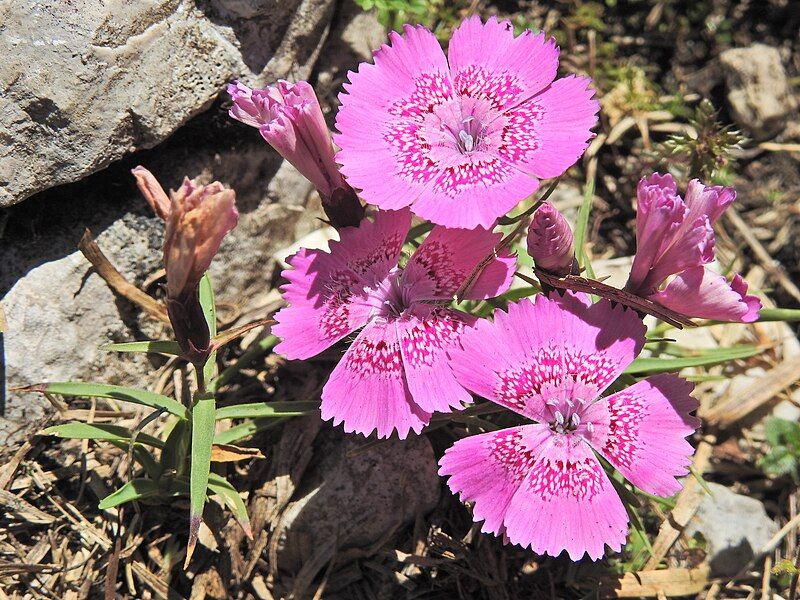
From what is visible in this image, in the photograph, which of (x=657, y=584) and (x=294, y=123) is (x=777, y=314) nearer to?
(x=657, y=584)

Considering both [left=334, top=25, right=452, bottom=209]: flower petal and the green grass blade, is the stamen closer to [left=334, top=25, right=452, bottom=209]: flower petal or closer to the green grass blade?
[left=334, top=25, right=452, bottom=209]: flower petal

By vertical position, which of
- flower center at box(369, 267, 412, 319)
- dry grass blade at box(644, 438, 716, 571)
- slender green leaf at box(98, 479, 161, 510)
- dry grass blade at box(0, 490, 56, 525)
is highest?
flower center at box(369, 267, 412, 319)

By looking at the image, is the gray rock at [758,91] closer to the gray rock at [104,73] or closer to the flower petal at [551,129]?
the flower petal at [551,129]

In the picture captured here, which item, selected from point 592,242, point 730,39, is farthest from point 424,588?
point 730,39

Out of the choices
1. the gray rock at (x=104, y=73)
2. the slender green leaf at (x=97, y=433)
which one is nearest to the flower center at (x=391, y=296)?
the slender green leaf at (x=97, y=433)

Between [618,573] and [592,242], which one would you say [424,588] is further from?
[592,242]

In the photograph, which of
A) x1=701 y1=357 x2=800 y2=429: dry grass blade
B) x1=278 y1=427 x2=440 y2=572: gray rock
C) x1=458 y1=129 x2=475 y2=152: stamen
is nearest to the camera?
x1=458 y1=129 x2=475 y2=152: stamen

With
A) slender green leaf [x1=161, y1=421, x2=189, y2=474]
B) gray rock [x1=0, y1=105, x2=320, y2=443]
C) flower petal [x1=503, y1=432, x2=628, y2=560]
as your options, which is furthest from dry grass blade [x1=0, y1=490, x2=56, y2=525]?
flower petal [x1=503, y1=432, x2=628, y2=560]
